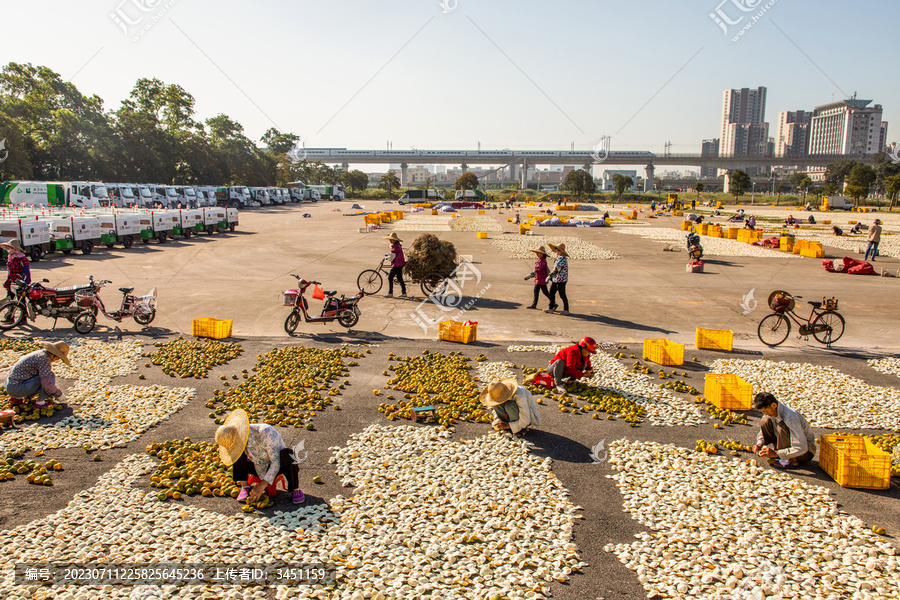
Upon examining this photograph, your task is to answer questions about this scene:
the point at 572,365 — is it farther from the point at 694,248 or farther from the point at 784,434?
the point at 694,248

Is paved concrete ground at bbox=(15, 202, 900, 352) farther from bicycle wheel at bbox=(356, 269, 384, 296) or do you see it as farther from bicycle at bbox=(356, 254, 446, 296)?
bicycle wheel at bbox=(356, 269, 384, 296)

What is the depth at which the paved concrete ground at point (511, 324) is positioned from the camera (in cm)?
654

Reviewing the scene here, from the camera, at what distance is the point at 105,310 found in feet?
45.7

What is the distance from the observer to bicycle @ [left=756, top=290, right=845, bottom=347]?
42.6 ft

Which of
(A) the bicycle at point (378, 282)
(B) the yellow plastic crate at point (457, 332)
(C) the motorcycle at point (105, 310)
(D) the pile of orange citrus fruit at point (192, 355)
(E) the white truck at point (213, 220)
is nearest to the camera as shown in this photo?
(D) the pile of orange citrus fruit at point (192, 355)

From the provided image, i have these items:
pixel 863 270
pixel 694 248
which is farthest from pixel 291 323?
pixel 863 270

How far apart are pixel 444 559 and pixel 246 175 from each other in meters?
101

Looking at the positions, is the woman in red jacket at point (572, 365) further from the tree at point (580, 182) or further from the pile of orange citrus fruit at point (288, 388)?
the tree at point (580, 182)

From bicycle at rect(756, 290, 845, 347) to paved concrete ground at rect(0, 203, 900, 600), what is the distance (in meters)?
0.34

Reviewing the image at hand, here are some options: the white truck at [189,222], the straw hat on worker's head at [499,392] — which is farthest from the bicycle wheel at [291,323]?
the white truck at [189,222]

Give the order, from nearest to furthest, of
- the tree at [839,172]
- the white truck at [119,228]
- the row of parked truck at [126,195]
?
the white truck at [119,228] < the row of parked truck at [126,195] < the tree at [839,172]

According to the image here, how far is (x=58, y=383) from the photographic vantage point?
10117mm

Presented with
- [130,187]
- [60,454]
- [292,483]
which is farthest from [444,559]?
[130,187]

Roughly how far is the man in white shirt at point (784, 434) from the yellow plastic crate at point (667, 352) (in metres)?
4.10
